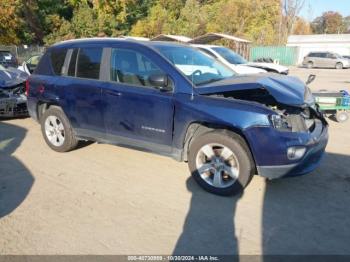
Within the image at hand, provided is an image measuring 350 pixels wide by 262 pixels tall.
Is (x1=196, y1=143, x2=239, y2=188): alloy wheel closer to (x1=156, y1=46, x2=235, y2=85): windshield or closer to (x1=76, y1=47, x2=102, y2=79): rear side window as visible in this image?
(x1=156, y1=46, x2=235, y2=85): windshield

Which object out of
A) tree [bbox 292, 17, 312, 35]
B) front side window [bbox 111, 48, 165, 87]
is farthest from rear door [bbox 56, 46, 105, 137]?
tree [bbox 292, 17, 312, 35]

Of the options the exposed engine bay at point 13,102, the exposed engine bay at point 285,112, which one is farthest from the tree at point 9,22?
the exposed engine bay at point 285,112

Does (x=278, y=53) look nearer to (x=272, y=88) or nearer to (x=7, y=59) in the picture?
(x=7, y=59)

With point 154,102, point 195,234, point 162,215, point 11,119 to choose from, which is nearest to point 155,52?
point 154,102

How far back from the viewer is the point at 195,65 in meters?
5.47

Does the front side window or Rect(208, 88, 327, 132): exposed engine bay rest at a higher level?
the front side window

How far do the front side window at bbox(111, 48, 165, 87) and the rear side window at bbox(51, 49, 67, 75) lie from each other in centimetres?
118

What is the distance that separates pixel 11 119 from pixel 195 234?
670cm

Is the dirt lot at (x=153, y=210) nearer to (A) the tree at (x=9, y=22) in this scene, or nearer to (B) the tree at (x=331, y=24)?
(A) the tree at (x=9, y=22)

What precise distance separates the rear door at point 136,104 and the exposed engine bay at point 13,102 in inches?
162

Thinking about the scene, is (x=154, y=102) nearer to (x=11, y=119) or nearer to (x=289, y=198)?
(x=289, y=198)

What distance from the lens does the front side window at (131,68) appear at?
500cm

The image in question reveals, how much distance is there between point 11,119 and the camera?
8.91 m

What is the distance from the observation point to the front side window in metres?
5.00
